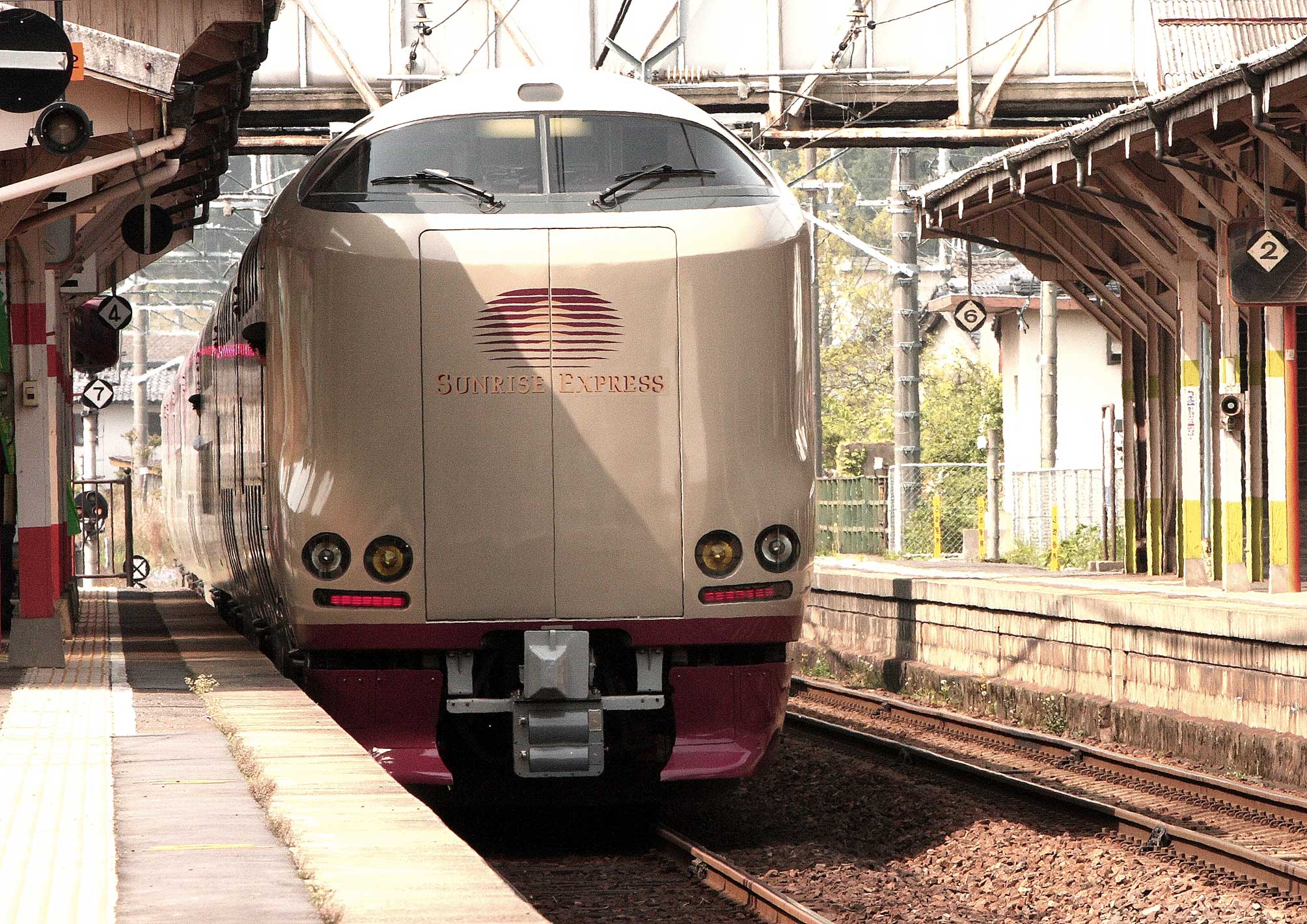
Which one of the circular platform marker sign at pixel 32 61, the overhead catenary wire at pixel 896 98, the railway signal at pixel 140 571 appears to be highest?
the overhead catenary wire at pixel 896 98

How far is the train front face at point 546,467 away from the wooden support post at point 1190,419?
7.59 meters

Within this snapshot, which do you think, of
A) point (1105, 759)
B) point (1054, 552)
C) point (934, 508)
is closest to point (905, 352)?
point (934, 508)

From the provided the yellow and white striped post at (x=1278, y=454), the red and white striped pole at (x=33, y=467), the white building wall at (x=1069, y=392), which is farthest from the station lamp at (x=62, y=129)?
the white building wall at (x=1069, y=392)

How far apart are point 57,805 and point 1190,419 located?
1114 cm

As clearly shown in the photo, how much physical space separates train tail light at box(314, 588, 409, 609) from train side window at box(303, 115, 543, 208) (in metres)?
1.65

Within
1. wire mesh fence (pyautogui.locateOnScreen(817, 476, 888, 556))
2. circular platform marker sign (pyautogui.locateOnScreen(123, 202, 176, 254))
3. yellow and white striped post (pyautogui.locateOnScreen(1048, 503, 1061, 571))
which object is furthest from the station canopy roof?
wire mesh fence (pyautogui.locateOnScreen(817, 476, 888, 556))

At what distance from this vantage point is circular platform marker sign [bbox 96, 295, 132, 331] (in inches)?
828

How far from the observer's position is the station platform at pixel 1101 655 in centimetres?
1080

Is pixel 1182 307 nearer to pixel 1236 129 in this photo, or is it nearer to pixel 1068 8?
pixel 1236 129

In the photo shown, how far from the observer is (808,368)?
8414 millimetres

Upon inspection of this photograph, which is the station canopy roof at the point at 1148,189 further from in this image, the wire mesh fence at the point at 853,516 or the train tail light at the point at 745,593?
the wire mesh fence at the point at 853,516

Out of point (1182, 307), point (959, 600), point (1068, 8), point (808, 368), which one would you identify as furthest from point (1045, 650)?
point (1068, 8)

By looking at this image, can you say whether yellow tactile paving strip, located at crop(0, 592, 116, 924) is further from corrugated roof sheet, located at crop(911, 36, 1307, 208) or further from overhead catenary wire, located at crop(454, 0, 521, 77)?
overhead catenary wire, located at crop(454, 0, 521, 77)

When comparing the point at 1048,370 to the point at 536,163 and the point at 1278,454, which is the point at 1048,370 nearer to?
the point at 1278,454
